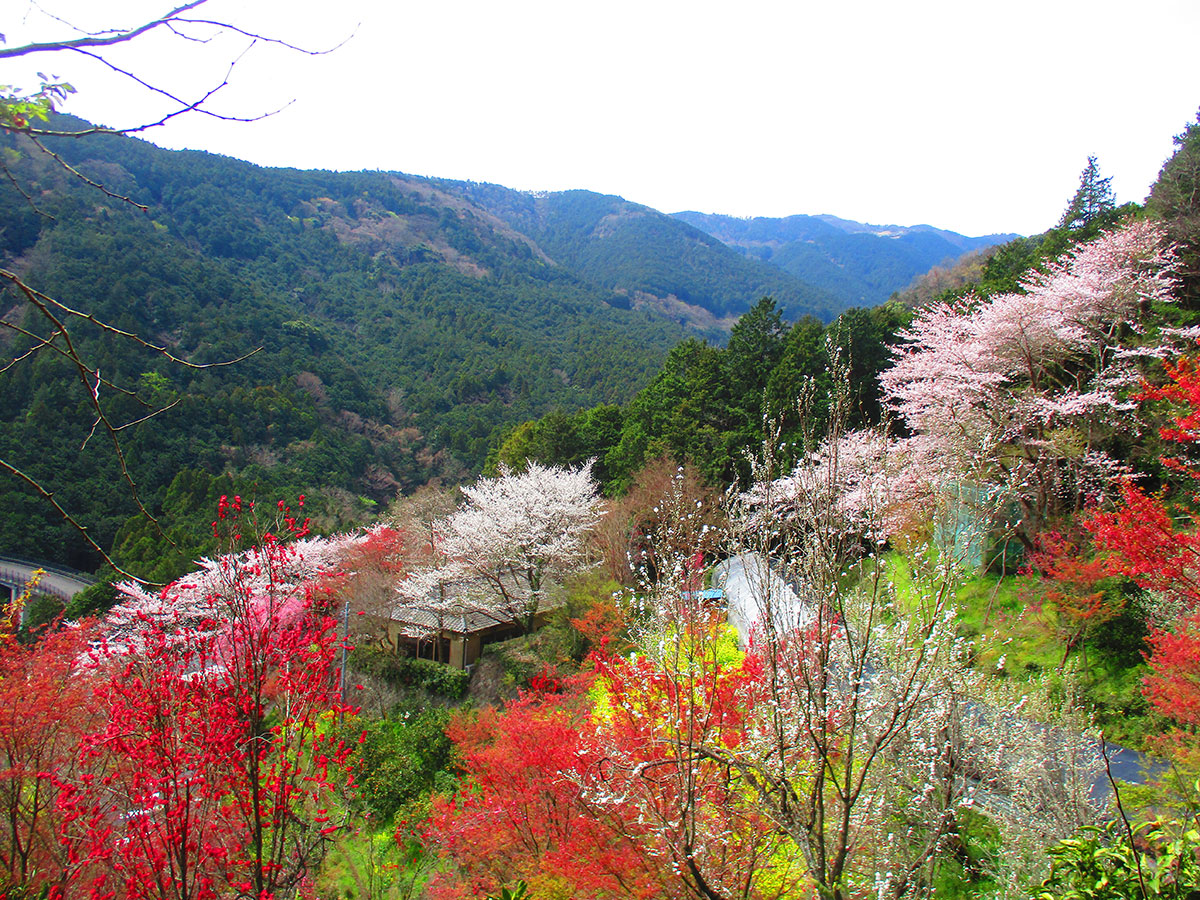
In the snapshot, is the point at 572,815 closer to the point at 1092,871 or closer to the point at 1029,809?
the point at 1029,809

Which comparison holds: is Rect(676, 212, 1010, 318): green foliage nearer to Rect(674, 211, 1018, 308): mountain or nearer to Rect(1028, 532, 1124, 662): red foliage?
Rect(674, 211, 1018, 308): mountain

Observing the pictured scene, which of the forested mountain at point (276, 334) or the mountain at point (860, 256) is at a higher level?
the mountain at point (860, 256)

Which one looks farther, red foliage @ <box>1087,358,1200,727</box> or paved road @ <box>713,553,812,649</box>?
red foliage @ <box>1087,358,1200,727</box>

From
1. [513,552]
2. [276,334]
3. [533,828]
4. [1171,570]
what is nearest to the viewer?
[1171,570]

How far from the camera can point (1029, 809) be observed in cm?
697

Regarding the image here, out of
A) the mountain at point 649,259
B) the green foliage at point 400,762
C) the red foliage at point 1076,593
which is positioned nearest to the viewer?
the red foliage at point 1076,593

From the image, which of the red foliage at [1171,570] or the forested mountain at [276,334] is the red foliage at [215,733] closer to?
the forested mountain at [276,334]

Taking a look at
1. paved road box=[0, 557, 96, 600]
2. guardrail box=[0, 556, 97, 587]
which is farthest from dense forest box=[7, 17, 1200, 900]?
paved road box=[0, 557, 96, 600]

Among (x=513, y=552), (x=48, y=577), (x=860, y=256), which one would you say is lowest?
(x=48, y=577)

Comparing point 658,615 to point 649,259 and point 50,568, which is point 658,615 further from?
point 649,259

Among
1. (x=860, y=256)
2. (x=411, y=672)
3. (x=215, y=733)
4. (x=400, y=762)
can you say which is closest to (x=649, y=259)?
(x=860, y=256)

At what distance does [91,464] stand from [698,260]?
357 feet

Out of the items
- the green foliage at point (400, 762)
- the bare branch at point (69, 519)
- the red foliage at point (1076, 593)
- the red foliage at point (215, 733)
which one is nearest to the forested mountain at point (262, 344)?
the bare branch at point (69, 519)

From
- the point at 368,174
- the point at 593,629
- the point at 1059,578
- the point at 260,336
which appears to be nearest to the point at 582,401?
the point at 260,336
